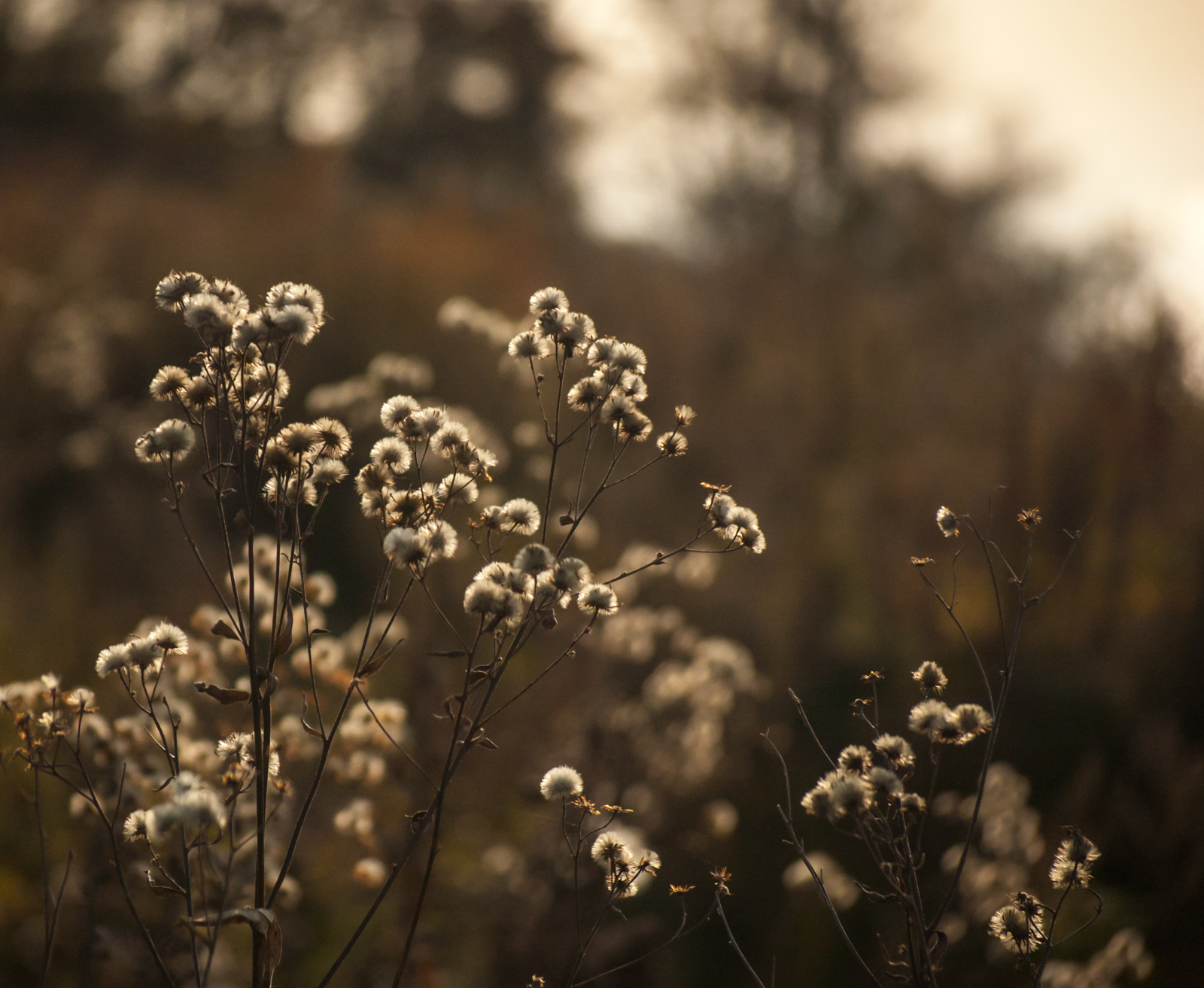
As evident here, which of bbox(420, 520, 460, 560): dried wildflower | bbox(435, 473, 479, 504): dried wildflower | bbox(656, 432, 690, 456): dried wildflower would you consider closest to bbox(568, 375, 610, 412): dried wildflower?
bbox(656, 432, 690, 456): dried wildflower

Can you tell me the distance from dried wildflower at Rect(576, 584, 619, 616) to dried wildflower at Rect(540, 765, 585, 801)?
324mm

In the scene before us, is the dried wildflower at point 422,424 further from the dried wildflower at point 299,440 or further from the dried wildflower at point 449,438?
the dried wildflower at point 299,440

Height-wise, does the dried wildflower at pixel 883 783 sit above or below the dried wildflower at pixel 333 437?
below

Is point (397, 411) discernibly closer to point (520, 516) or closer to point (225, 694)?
point (520, 516)

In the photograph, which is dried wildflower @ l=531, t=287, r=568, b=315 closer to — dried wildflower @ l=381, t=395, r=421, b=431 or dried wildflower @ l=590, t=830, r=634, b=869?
dried wildflower @ l=381, t=395, r=421, b=431

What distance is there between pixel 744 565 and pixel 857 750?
17.7ft

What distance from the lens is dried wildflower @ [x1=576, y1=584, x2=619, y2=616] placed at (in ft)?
6.31

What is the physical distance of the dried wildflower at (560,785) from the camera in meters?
1.89

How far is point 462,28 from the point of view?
2678 centimetres

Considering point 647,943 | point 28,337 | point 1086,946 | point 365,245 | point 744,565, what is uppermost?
point 365,245

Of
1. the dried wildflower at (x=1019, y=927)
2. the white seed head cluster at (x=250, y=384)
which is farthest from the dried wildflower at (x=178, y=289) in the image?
the dried wildflower at (x=1019, y=927)

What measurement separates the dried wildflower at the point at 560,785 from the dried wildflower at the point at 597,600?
1.06 feet

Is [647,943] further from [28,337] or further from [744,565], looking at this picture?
[28,337]

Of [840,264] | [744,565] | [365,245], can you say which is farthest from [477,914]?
[840,264]
